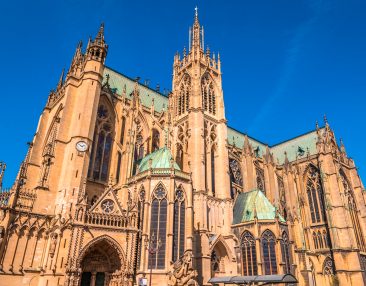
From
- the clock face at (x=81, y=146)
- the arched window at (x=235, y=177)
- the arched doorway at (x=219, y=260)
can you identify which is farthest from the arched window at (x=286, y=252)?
the clock face at (x=81, y=146)

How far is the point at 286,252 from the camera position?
38.5m

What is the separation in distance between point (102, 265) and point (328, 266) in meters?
37.6

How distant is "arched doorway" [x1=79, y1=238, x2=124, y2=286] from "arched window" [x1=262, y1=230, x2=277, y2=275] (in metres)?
17.1

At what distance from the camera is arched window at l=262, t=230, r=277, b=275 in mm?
36875

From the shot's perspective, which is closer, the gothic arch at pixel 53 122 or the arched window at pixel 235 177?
the gothic arch at pixel 53 122

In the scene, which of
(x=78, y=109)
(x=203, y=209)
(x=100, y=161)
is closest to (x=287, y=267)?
(x=203, y=209)

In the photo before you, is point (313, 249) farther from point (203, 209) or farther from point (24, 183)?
point (24, 183)

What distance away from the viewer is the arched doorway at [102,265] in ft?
95.9

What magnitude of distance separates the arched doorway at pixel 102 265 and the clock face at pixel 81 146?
9511mm

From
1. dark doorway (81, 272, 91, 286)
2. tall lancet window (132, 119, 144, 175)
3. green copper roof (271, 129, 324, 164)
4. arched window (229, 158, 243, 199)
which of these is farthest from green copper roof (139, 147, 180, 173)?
green copper roof (271, 129, 324, 164)

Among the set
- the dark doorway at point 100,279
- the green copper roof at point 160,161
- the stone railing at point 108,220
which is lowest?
the dark doorway at point 100,279

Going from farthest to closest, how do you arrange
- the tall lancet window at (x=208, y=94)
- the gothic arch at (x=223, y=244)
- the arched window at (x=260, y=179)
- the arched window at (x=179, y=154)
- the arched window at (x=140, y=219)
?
the arched window at (x=260, y=179) < the tall lancet window at (x=208, y=94) < the arched window at (x=179, y=154) < the gothic arch at (x=223, y=244) < the arched window at (x=140, y=219)

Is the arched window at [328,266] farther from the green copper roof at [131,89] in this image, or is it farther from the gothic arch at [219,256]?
the green copper roof at [131,89]

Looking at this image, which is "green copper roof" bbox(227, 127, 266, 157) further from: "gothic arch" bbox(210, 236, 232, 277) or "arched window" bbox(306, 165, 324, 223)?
"gothic arch" bbox(210, 236, 232, 277)
